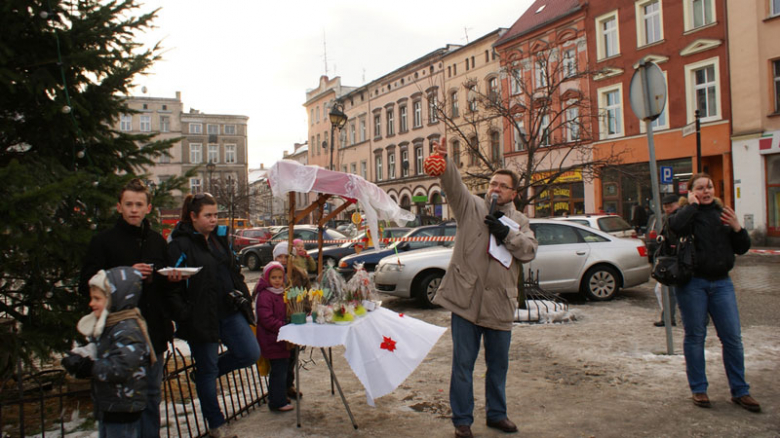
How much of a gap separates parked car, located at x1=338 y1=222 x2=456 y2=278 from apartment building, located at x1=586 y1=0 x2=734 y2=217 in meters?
9.66

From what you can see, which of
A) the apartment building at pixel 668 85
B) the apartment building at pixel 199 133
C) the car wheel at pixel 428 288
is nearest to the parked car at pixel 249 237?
the apartment building at pixel 668 85

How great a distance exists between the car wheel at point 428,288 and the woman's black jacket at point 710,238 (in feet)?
18.8

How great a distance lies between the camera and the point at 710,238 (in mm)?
4465

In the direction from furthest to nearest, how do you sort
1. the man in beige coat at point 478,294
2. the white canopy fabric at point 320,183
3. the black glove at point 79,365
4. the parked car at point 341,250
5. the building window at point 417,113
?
the building window at point 417,113 → the parked car at point 341,250 → the white canopy fabric at point 320,183 → the man in beige coat at point 478,294 → the black glove at point 79,365

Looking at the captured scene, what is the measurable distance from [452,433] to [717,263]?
8.26ft

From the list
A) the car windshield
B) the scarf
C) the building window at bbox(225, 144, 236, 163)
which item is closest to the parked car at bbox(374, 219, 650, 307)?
the car windshield

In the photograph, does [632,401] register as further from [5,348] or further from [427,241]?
[427,241]

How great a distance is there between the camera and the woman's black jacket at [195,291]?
3.81 m

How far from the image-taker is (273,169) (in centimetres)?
552

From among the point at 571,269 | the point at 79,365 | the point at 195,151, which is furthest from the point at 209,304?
the point at 195,151

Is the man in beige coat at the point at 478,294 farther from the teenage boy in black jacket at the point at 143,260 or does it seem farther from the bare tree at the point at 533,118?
the bare tree at the point at 533,118

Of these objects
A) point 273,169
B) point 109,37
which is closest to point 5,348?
point 273,169

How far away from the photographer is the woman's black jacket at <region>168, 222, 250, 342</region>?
12.5ft

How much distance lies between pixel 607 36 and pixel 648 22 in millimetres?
2076
